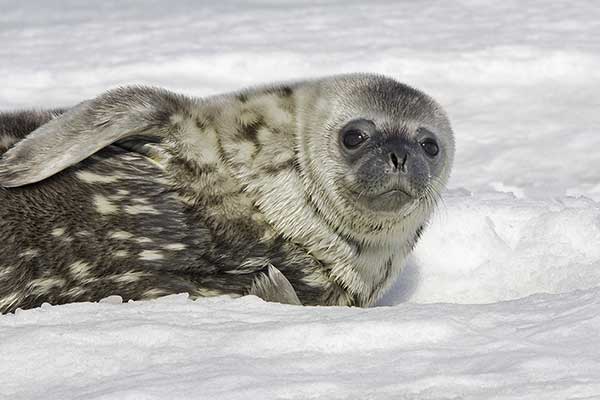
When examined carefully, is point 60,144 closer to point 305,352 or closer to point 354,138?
point 354,138

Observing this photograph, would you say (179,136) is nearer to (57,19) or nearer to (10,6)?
(57,19)

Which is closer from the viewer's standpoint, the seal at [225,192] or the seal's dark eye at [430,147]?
the seal at [225,192]

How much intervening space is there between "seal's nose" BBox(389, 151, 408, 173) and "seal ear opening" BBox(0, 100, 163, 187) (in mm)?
837

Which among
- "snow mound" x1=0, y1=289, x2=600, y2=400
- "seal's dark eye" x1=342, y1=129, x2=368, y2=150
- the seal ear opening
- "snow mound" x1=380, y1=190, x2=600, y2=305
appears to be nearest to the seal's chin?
"seal's dark eye" x1=342, y1=129, x2=368, y2=150

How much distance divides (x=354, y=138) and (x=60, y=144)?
101 centimetres

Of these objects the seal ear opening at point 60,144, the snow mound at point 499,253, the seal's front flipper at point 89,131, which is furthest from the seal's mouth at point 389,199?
the seal ear opening at point 60,144

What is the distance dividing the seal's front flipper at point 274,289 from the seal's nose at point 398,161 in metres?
0.52

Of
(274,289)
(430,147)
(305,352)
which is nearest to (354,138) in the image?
(430,147)

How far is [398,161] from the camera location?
12.4 feet

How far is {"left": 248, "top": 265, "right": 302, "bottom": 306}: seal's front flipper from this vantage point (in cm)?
354

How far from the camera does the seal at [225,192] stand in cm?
346

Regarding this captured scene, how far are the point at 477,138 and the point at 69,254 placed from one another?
3117 mm

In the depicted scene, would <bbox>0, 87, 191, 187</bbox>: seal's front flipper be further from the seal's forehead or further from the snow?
the seal's forehead

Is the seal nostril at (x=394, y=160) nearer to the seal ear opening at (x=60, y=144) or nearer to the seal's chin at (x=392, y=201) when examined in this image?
the seal's chin at (x=392, y=201)
